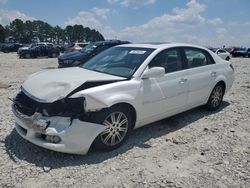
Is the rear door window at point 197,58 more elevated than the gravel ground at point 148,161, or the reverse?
the rear door window at point 197,58

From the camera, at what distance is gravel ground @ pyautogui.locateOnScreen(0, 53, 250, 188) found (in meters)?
3.10

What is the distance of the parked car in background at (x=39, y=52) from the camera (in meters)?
26.1

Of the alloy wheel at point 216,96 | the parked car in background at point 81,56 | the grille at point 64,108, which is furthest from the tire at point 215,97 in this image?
the parked car in background at point 81,56

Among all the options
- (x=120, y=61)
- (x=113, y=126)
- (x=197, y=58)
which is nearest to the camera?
(x=113, y=126)

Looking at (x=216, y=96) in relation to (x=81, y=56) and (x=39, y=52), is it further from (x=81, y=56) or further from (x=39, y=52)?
(x=39, y=52)

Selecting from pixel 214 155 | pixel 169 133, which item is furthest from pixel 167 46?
pixel 214 155

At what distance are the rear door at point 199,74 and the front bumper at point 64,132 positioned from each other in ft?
7.55

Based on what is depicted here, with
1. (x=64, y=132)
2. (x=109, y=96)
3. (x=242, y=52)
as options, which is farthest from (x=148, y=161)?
(x=242, y=52)

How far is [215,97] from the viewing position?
5.84 metres

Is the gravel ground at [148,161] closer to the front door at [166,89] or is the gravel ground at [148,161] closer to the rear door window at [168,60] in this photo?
the front door at [166,89]

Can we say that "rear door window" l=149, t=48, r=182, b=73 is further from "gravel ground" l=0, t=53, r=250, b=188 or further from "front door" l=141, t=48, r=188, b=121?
"gravel ground" l=0, t=53, r=250, b=188

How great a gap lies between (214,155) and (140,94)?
1456mm

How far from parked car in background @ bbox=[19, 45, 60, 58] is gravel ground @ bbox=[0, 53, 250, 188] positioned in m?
23.0

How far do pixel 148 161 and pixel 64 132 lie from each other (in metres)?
1.25
